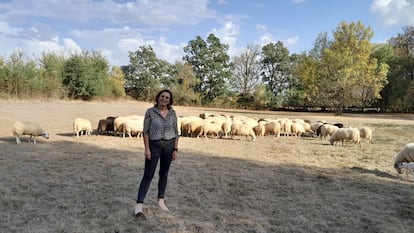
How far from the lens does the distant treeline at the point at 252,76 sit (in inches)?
1277

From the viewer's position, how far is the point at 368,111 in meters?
45.4

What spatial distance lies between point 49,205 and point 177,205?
208cm

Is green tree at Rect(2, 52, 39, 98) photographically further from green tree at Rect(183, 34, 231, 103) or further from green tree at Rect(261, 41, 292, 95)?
green tree at Rect(261, 41, 292, 95)

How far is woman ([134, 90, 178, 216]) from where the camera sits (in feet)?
A: 15.8

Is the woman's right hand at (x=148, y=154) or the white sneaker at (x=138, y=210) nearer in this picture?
the woman's right hand at (x=148, y=154)

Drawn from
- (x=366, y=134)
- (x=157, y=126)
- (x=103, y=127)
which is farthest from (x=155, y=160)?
(x=366, y=134)

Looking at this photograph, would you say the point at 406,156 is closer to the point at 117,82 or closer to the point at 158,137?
the point at 158,137

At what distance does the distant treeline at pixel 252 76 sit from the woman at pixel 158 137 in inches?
1198

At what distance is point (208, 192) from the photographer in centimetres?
645

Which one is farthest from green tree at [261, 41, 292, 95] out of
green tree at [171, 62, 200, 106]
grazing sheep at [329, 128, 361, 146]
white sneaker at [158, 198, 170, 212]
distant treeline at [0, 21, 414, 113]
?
white sneaker at [158, 198, 170, 212]

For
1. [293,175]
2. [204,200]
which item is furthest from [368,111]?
[204,200]

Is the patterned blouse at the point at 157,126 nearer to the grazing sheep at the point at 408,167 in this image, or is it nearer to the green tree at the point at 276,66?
the grazing sheep at the point at 408,167

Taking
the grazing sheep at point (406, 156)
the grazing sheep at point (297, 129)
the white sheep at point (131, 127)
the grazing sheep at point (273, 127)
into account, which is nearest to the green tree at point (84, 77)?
the white sheep at point (131, 127)

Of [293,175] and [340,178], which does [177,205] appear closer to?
[293,175]
